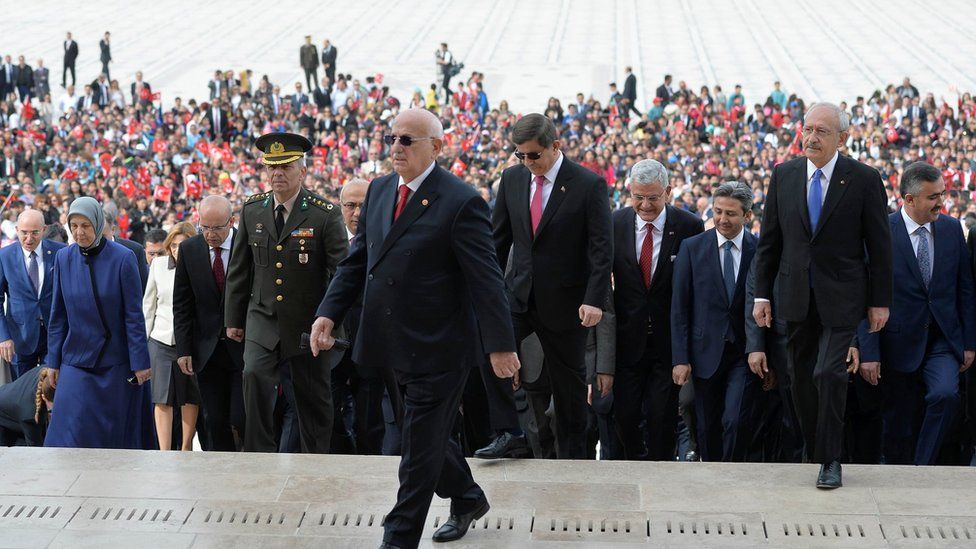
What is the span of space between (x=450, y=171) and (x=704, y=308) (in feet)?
7.99

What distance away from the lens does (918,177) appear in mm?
6422

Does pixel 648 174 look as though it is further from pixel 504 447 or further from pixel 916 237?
pixel 504 447

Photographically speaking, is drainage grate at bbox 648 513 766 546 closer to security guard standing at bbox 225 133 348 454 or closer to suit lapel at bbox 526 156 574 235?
suit lapel at bbox 526 156 574 235

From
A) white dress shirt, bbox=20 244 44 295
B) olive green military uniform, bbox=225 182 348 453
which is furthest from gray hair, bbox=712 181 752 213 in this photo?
white dress shirt, bbox=20 244 44 295

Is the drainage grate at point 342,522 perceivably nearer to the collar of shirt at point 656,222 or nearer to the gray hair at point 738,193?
the collar of shirt at point 656,222

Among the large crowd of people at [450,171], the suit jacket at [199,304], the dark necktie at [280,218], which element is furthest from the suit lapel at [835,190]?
the suit jacket at [199,304]

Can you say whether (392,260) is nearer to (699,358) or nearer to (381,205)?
(381,205)

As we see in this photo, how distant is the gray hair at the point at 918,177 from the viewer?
6.41 m

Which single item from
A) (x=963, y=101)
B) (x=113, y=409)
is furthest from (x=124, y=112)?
(x=113, y=409)

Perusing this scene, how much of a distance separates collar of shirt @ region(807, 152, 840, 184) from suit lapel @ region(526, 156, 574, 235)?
1.17 meters

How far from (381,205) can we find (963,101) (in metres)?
26.0

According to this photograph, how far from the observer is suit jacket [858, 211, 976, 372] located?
649 cm

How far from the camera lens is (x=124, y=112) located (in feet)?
95.0

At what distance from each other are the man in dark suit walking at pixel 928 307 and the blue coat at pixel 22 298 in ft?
17.4
